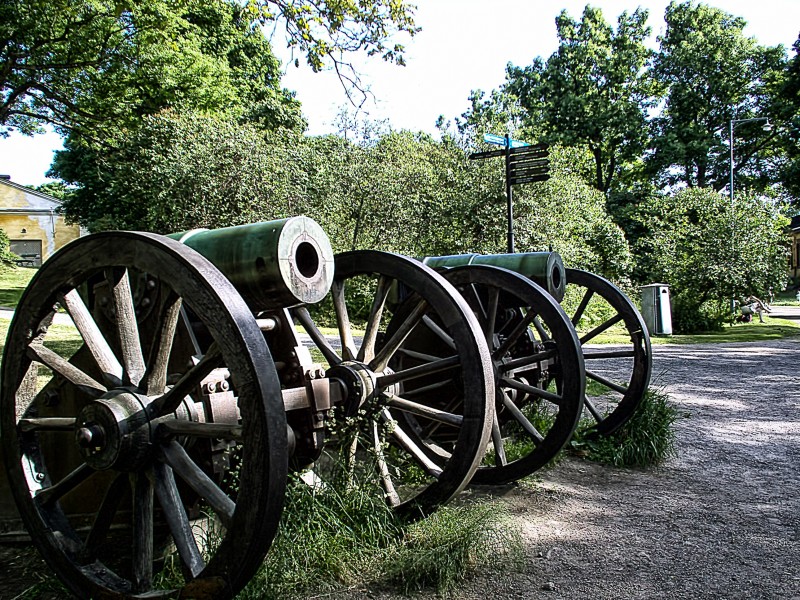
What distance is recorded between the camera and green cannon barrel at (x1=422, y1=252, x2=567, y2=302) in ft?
18.0

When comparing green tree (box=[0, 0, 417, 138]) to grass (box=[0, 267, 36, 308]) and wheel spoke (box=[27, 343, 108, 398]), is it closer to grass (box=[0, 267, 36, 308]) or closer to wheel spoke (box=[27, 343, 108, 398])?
grass (box=[0, 267, 36, 308])

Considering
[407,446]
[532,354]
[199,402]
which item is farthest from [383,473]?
[532,354]

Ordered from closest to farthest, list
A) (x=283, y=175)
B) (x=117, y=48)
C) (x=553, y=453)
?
1. (x=553, y=453)
2. (x=117, y=48)
3. (x=283, y=175)

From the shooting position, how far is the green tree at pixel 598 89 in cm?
3603

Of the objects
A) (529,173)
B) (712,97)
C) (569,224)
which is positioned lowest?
(529,173)

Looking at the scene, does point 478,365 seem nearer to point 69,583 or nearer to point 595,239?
point 69,583

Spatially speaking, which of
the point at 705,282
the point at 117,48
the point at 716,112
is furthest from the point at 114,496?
the point at 716,112

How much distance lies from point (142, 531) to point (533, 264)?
3.77m

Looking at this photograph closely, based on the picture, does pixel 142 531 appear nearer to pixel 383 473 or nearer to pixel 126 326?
pixel 126 326

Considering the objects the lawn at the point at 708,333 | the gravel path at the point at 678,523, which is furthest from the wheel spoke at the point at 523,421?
the lawn at the point at 708,333

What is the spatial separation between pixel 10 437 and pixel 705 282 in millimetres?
21087

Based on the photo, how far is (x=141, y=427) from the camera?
2449 mm

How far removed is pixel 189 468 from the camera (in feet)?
7.82

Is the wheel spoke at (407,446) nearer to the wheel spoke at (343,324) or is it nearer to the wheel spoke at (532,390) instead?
the wheel spoke at (343,324)
